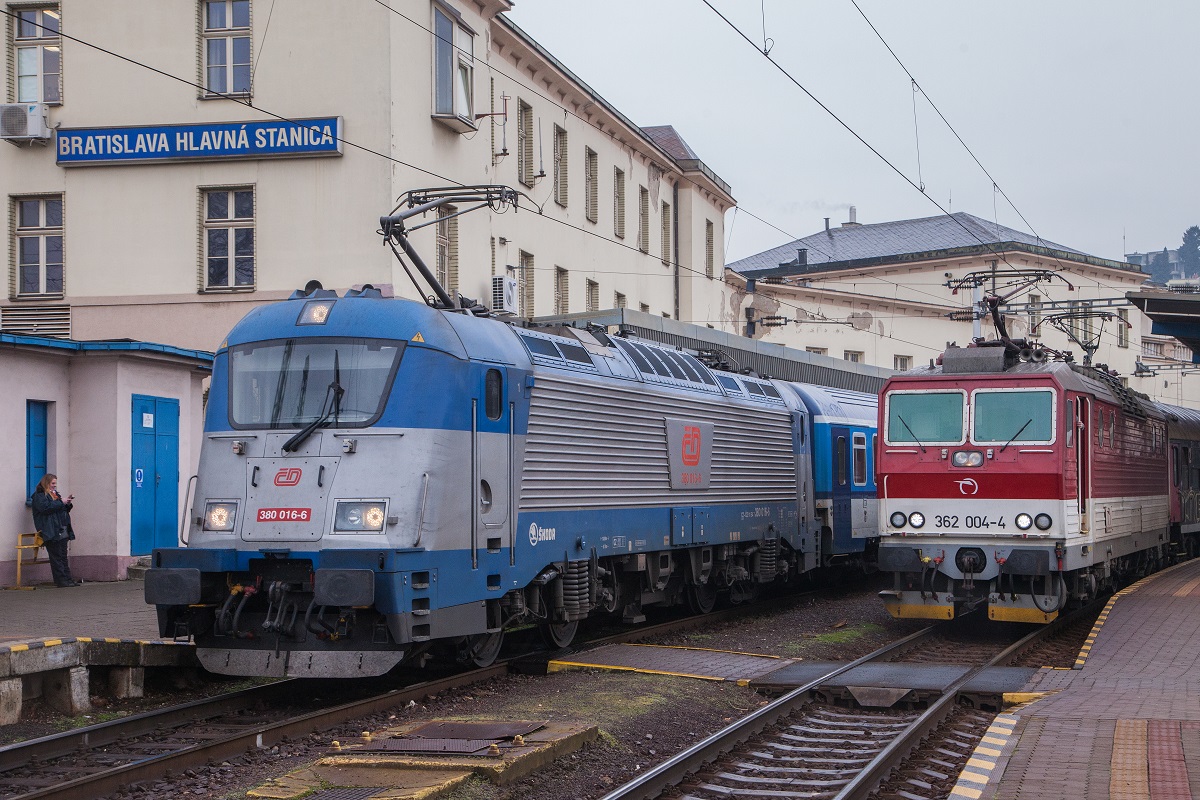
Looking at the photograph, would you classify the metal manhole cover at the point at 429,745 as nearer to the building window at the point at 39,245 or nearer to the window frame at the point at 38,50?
the building window at the point at 39,245

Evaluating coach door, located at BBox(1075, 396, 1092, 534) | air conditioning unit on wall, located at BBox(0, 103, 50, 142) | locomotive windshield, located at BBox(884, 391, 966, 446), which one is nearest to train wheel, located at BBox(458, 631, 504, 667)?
locomotive windshield, located at BBox(884, 391, 966, 446)

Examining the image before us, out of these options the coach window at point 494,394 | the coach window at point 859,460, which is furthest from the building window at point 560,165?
the coach window at point 494,394

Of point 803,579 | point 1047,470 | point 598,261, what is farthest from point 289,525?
point 598,261

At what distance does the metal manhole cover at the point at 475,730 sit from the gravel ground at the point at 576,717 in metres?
0.41

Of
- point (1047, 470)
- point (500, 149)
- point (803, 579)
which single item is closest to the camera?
point (1047, 470)

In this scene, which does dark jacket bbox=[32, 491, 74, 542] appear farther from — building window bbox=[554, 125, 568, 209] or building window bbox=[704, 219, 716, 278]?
building window bbox=[704, 219, 716, 278]

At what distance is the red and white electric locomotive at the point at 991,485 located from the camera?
48.5ft

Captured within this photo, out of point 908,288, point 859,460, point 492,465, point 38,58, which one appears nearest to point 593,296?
point 859,460

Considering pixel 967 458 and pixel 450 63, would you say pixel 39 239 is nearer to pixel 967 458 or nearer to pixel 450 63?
pixel 450 63

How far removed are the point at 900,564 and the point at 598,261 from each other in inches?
687

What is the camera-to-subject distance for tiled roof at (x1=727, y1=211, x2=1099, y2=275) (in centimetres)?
5459

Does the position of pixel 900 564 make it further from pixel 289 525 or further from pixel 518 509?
pixel 289 525

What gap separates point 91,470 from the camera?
60.3 feet

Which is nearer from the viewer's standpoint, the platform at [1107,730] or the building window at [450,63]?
the platform at [1107,730]
